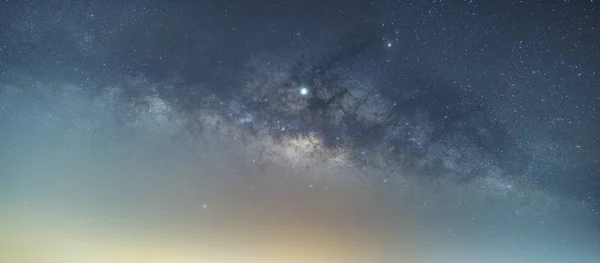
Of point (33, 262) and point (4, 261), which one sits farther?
point (4, 261)
